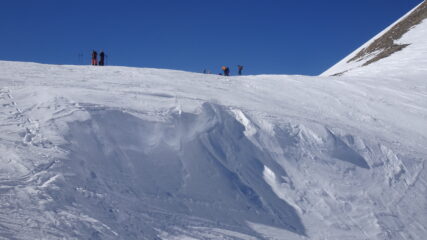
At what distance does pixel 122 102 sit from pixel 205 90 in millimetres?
2796

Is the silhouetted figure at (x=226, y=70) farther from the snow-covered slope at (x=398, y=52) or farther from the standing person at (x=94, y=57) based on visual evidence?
the snow-covered slope at (x=398, y=52)

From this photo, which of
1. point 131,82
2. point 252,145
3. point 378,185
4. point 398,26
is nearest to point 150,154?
point 252,145

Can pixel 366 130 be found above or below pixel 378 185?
above

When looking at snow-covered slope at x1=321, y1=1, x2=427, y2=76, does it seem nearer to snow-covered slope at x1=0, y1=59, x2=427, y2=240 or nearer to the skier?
the skier

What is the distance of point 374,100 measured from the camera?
12.4 metres

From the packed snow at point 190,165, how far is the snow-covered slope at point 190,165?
0.02 m

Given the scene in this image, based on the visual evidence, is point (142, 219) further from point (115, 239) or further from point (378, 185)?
point (378, 185)

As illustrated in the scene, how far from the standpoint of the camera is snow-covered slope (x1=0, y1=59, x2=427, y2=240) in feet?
18.1

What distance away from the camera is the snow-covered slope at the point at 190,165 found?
18.1ft

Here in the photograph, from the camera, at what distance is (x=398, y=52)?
86.3 ft

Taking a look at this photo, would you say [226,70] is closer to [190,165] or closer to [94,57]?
[94,57]

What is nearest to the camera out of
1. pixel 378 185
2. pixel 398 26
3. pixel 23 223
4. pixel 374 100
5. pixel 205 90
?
pixel 23 223

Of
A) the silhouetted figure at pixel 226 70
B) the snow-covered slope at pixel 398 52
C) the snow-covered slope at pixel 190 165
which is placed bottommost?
the snow-covered slope at pixel 190 165

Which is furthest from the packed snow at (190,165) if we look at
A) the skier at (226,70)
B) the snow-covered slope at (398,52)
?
the snow-covered slope at (398,52)
